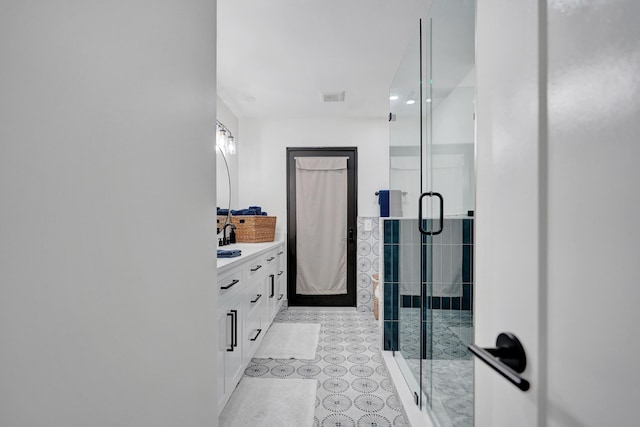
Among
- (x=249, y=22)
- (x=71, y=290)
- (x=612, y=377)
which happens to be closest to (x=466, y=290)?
(x=612, y=377)

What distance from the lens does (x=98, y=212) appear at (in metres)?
0.64

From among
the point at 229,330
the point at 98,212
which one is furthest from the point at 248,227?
the point at 98,212

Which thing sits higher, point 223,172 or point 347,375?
point 223,172

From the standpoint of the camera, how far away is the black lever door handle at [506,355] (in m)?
0.52

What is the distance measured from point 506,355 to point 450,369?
106cm

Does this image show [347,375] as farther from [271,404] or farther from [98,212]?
[98,212]

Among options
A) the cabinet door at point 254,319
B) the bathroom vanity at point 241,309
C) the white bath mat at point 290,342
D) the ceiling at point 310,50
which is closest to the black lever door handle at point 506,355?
the bathroom vanity at point 241,309

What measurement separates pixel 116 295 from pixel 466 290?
1181 mm

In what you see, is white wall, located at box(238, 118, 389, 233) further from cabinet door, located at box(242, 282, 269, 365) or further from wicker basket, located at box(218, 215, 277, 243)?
cabinet door, located at box(242, 282, 269, 365)

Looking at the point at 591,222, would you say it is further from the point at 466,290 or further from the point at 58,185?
the point at 466,290

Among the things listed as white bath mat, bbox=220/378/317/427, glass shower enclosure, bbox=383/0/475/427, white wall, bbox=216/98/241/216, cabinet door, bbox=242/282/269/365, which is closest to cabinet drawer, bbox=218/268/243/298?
cabinet door, bbox=242/282/269/365

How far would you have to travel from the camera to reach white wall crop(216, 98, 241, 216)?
3.72 m

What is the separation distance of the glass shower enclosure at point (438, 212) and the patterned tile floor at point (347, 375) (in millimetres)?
191

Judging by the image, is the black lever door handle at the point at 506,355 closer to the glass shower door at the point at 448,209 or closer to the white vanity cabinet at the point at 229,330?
the glass shower door at the point at 448,209
